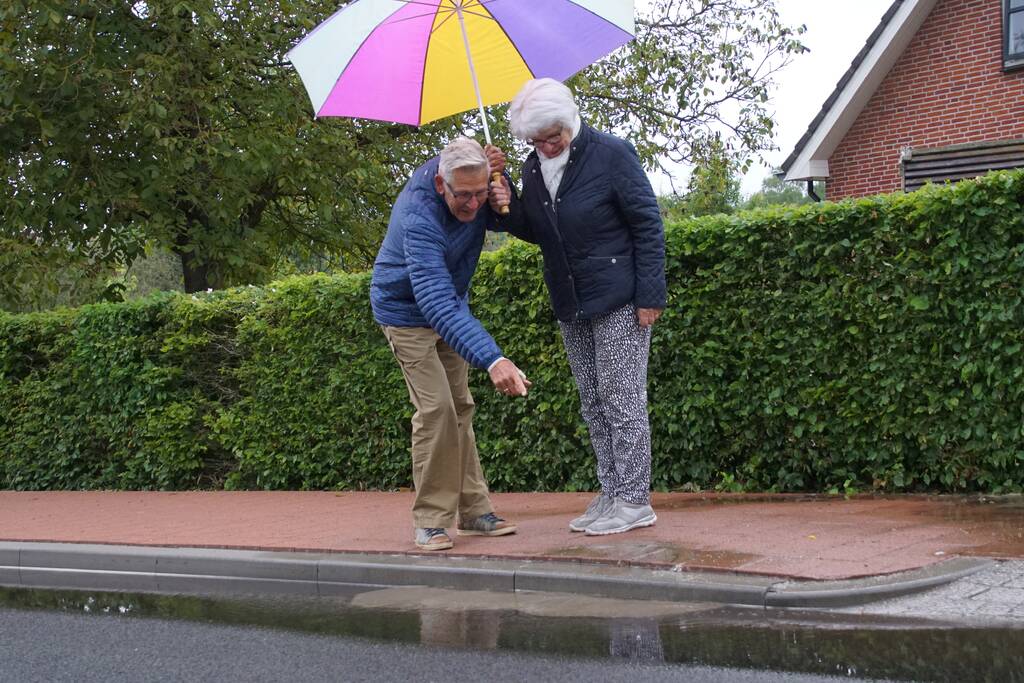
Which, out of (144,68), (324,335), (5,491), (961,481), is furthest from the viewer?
(144,68)

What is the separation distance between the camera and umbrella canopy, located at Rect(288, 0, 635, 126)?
21.2 ft

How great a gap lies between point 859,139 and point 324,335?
11.0 meters

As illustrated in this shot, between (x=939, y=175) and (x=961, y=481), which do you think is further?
(x=939, y=175)

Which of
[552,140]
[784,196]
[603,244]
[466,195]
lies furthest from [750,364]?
[784,196]

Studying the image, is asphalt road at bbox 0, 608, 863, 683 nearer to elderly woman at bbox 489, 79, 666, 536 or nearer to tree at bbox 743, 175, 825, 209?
elderly woman at bbox 489, 79, 666, 536

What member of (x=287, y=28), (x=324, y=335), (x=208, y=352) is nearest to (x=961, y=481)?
(x=324, y=335)

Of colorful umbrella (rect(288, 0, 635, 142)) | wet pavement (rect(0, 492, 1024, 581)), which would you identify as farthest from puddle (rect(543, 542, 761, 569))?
colorful umbrella (rect(288, 0, 635, 142))

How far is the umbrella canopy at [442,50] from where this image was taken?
6.46 meters

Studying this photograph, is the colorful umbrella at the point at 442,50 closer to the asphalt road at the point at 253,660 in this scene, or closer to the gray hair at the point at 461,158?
the gray hair at the point at 461,158

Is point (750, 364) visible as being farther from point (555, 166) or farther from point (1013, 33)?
point (1013, 33)

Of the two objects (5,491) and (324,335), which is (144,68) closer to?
(5,491)

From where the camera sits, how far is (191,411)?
35.5 feet

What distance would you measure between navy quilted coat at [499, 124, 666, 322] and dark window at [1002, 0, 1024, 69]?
12.2m

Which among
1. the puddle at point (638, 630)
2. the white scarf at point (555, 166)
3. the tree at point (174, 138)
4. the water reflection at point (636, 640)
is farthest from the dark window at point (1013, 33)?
the water reflection at point (636, 640)
